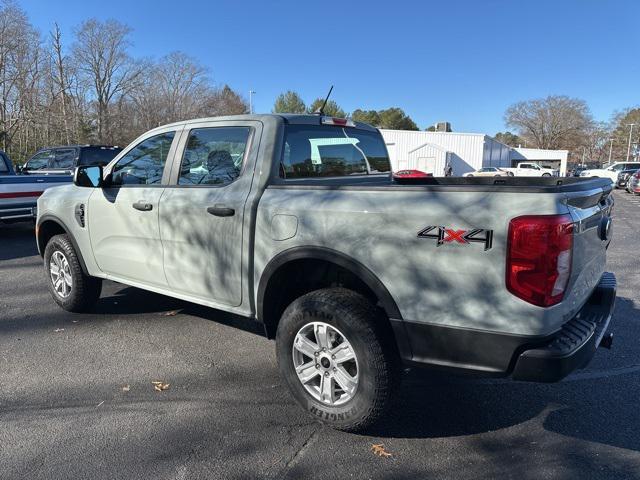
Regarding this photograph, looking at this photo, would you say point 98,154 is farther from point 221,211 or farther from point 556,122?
point 556,122

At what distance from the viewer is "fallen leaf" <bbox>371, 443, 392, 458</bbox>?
277 cm

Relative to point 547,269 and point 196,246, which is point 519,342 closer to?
point 547,269

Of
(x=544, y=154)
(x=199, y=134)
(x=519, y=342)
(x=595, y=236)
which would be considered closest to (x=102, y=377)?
(x=199, y=134)

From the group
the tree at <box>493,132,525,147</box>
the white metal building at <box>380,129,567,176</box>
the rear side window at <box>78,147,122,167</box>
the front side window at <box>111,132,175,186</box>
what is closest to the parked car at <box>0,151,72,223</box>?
→ the rear side window at <box>78,147,122,167</box>

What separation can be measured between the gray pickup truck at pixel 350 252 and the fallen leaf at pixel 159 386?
680 millimetres

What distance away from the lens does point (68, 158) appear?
1245 centimetres

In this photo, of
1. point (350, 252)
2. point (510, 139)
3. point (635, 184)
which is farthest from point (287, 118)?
point (510, 139)

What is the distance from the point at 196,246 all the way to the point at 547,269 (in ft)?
7.87

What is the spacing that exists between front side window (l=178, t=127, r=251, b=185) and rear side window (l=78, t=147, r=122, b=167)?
9.73 metres

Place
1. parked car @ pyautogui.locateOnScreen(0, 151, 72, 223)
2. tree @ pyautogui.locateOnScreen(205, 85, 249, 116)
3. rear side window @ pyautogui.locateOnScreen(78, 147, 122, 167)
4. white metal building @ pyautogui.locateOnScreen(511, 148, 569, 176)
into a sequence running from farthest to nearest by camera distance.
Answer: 1. white metal building @ pyautogui.locateOnScreen(511, 148, 569, 176)
2. tree @ pyautogui.locateOnScreen(205, 85, 249, 116)
3. rear side window @ pyautogui.locateOnScreen(78, 147, 122, 167)
4. parked car @ pyautogui.locateOnScreen(0, 151, 72, 223)

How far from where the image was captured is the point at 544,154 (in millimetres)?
72250

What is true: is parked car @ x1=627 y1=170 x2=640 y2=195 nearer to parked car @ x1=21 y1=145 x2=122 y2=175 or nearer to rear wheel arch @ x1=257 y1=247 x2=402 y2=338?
parked car @ x1=21 y1=145 x2=122 y2=175

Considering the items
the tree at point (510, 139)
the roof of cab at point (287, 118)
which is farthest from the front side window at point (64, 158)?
the tree at point (510, 139)

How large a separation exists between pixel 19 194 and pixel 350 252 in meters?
8.92
